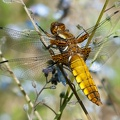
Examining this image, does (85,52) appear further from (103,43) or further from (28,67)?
(28,67)

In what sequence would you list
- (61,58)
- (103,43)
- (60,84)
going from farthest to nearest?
(60,84), (103,43), (61,58)

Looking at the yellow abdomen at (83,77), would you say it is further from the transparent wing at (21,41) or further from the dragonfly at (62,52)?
the transparent wing at (21,41)

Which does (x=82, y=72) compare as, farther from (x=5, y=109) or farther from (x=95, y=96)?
(x=5, y=109)

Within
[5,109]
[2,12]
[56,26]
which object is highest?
[2,12]

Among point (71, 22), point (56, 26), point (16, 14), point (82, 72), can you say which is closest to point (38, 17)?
point (71, 22)

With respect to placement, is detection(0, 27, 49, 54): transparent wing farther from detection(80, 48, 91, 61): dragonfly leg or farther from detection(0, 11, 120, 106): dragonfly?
detection(80, 48, 91, 61): dragonfly leg

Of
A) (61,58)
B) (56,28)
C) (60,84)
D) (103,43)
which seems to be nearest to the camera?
(61,58)

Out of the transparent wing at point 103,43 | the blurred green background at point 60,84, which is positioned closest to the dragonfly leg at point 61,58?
the transparent wing at point 103,43

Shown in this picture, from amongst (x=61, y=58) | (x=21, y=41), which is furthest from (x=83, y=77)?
(x=21, y=41)
